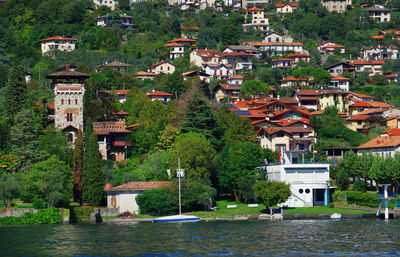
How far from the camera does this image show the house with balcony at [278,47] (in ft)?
629

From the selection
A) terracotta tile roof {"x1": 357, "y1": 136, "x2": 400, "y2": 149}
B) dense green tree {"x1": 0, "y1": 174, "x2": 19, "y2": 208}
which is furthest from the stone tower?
terracotta tile roof {"x1": 357, "y1": 136, "x2": 400, "y2": 149}

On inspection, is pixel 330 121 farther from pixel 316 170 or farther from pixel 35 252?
pixel 35 252

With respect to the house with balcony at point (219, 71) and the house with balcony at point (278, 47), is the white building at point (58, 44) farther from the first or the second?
the house with balcony at point (278, 47)

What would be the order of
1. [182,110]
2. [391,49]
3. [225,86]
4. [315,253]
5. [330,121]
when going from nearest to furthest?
[315,253]
[182,110]
[330,121]
[225,86]
[391,49]

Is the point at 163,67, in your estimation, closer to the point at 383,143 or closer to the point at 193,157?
the point at 383,143

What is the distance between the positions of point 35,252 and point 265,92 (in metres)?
93.6

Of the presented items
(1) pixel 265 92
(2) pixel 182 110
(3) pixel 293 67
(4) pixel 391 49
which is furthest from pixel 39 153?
(4) pixel 391 49

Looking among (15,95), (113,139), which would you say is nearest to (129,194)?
(113,139)

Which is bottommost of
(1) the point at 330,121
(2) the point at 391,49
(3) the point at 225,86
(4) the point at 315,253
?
(4) the point at 315,253

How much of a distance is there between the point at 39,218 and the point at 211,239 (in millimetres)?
25927

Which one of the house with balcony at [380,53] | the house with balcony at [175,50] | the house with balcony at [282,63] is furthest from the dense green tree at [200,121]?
the house with balcony at [380,53]

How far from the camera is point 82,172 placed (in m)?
85.1

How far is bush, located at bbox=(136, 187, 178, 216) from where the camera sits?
81.4 m

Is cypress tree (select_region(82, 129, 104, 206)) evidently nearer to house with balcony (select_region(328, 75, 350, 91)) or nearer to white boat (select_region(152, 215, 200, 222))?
white boat (select_region(152, 215, 200, 222))
